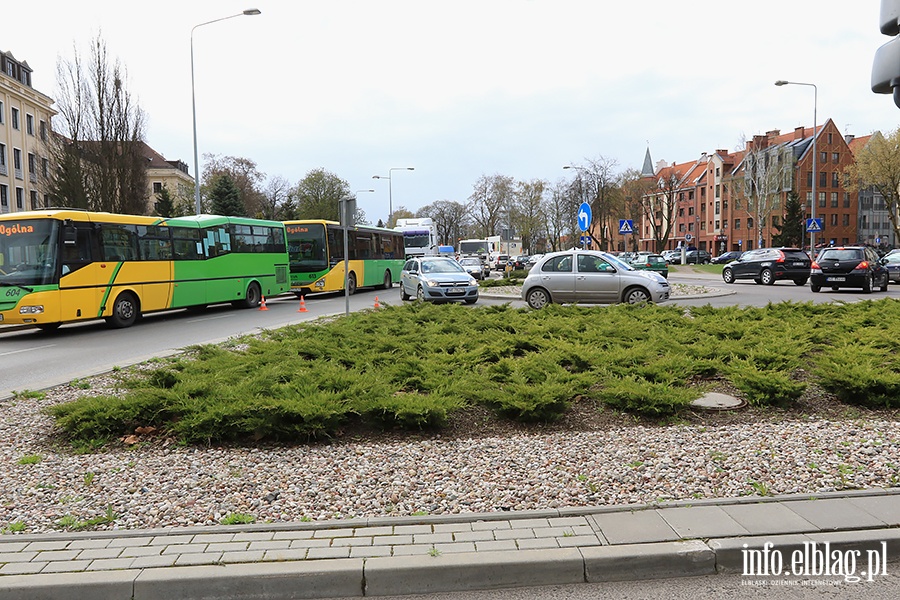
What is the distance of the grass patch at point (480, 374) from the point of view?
601 cm

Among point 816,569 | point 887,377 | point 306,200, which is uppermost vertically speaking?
point 306,200

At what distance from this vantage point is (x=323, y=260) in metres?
28.0

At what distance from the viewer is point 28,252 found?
49.1 feet

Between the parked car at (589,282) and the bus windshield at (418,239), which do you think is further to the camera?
the bus windshield at (418,239)

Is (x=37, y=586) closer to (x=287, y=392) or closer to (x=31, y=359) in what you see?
(x=287, y=392)

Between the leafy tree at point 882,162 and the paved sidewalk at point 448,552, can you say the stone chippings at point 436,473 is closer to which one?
the paved sidewalk at point 448,552

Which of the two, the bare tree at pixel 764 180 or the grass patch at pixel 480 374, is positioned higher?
the bare tree at pixel 764 180

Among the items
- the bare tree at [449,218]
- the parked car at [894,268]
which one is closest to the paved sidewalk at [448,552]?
the parked car at [894,268]

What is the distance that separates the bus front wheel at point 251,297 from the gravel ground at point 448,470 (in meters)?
17.6

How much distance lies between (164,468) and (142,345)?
9368 mm

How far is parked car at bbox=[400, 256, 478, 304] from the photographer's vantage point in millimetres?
22219

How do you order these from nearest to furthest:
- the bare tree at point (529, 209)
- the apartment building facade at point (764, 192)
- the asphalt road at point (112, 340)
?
1. the asphalt road at point (112, 340)
2. the apartment building facade at point (764, 192)
3. the bare tree at point (529, 209)

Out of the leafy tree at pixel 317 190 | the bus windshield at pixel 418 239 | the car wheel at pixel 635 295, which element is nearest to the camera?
the car wheel at pixel 635 295

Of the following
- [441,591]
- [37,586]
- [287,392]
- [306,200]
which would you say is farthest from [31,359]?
[306,200]
